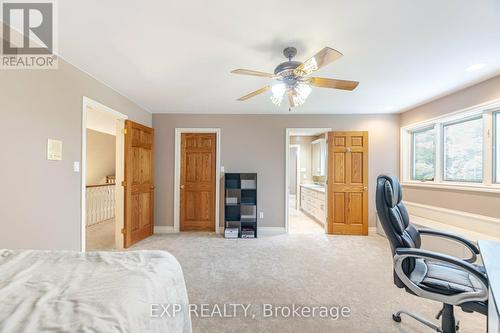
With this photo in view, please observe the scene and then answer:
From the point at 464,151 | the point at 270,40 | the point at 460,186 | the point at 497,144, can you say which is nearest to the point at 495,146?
the point at 497,144

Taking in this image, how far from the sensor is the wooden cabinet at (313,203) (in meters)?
4.95

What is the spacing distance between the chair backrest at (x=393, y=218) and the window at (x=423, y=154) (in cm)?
252

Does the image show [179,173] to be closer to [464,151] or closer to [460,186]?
[460,186]

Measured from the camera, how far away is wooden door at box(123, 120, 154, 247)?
135 inches

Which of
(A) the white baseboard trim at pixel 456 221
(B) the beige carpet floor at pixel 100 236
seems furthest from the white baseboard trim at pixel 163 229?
(A) the white baseboard trim at pixel 456 221

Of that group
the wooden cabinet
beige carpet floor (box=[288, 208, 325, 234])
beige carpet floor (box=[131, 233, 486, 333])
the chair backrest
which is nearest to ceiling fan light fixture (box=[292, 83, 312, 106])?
the chair backrest

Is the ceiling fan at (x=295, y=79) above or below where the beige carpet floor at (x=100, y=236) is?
above

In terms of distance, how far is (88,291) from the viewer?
3.03 feet

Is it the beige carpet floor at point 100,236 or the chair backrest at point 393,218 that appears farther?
the beige carpet floor at point 100,236

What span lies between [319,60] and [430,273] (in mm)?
1760

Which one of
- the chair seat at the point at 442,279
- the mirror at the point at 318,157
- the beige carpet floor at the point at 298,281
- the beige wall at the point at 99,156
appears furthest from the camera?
the beige wall at the point at 99,156

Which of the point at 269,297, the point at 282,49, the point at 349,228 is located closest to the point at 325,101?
the point at 282,49

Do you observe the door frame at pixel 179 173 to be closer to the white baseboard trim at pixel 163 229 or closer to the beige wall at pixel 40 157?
the white baseboard trim at pixel 163 229

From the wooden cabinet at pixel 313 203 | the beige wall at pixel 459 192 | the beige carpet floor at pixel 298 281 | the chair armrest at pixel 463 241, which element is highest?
the beige wall at pixel 459 192
